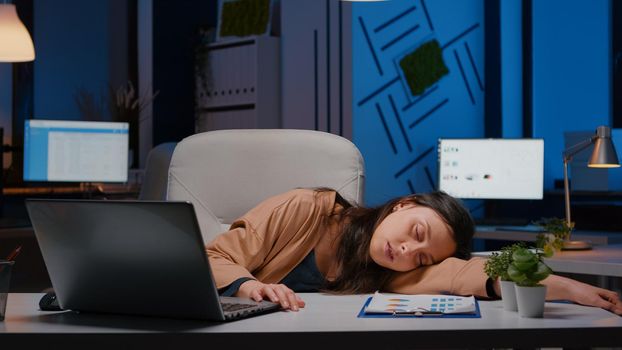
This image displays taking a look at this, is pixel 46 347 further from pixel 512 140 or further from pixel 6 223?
pixel 512 140

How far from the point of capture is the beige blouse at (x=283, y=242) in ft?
6.31

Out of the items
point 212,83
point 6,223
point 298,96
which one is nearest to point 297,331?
point 6,223

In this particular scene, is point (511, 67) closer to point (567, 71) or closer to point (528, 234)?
point (567, 71)

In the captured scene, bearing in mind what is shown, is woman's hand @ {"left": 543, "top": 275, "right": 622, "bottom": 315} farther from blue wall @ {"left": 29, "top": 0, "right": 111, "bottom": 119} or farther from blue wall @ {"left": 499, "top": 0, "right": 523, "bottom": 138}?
blue wall @ {"left": 29, "top": 0, "right": 111, "bottom": 119}

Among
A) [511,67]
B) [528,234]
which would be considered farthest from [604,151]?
[511,67]

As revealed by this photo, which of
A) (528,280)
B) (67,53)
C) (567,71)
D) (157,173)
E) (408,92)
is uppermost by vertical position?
(67,53)

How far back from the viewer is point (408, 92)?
5.64m

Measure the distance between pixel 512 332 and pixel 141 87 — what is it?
5941 millimetres

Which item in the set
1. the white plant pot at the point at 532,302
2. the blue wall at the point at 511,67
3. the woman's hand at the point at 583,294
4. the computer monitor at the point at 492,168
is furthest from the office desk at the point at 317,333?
the blue wall at the point at 511,67

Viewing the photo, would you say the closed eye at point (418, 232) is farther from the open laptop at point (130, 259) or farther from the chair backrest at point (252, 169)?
the chair backrest at point (252, 169)

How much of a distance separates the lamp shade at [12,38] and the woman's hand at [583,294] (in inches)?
146

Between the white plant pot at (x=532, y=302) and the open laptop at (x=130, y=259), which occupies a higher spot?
the open laptop at (x=130, y=259)

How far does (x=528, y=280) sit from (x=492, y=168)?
140 inches

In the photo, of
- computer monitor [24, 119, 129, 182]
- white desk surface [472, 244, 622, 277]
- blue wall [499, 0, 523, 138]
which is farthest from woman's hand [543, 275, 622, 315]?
blue wall [499, 0, 523, 138]
